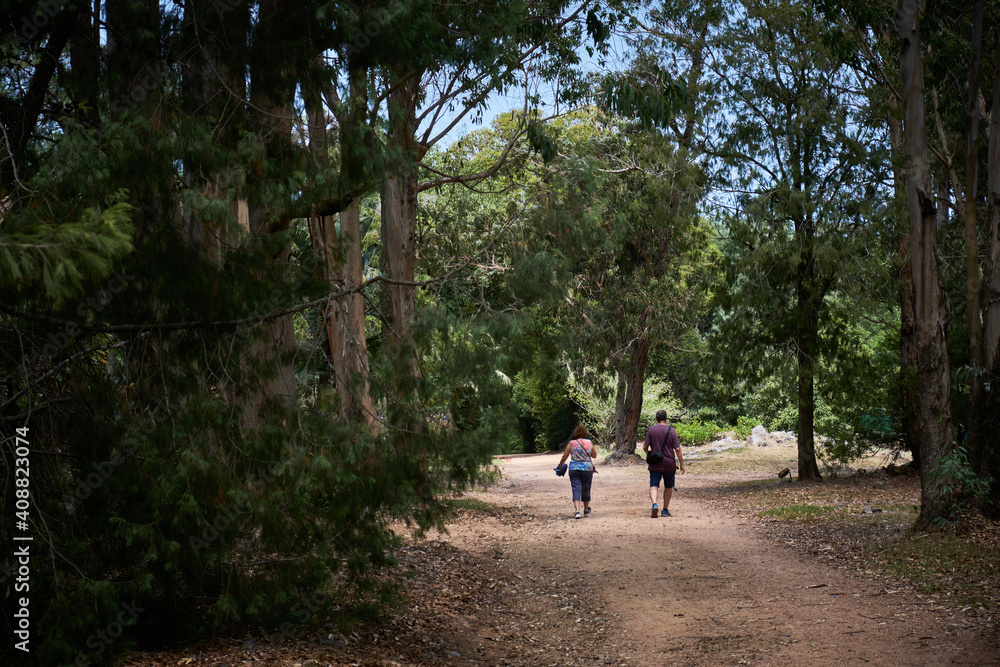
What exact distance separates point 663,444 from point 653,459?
0.29 m

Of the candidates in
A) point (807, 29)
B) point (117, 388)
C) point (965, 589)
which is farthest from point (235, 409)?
point (807, 29)

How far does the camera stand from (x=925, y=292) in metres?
9.83

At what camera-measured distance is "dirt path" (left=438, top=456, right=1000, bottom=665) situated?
6.31 metres

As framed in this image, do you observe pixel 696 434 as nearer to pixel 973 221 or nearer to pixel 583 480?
pixel 583 480

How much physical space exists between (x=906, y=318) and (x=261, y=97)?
1392 cm

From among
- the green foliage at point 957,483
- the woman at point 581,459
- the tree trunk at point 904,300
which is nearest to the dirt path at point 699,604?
the woman at point 581,459

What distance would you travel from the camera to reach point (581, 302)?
79.0ft

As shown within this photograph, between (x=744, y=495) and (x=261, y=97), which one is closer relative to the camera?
(x=261, y=97)

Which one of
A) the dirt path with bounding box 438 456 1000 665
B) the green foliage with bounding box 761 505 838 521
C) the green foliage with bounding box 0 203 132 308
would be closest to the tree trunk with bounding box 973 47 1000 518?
the dirt path with bounding box 438 456 1000 665

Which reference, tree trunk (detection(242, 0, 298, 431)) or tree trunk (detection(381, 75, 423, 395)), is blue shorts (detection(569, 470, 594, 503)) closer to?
tree trunk (detection(381, 75, 423, 395))

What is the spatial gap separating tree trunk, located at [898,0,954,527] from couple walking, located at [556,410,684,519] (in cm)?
362

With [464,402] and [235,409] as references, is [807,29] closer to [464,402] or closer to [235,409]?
[464,402]

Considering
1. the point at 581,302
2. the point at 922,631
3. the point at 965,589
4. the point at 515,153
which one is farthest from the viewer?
the point at 581,302

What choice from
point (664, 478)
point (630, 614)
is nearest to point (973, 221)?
point (664, 478)
